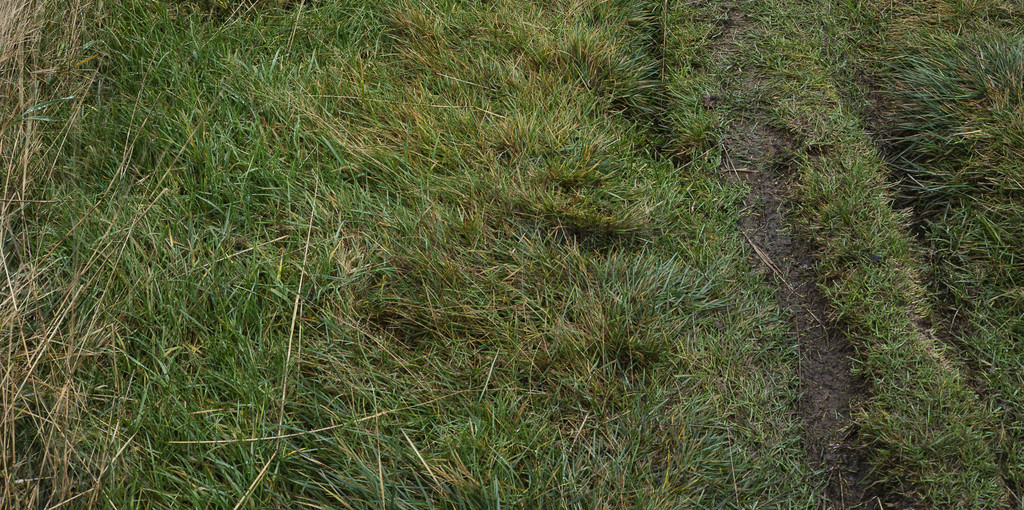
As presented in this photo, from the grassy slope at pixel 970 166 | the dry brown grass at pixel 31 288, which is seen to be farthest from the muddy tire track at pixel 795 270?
the dry brown grass at pixel 31 288

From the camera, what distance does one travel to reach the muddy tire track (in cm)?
Result: 231

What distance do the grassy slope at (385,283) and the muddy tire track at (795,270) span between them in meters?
0.07

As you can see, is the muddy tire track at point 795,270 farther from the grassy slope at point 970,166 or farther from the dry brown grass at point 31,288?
the dry brown grass at point 31,288

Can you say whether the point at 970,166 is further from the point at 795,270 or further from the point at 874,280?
the point at 795,270

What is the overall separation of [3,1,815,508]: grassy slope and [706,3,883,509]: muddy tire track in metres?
0.07

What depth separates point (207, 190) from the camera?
9.04 feet

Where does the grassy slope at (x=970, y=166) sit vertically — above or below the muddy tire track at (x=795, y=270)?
above

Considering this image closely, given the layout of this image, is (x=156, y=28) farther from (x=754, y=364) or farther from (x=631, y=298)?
(x=754, y=364)

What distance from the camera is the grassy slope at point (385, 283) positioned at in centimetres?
211

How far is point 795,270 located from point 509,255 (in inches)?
40.9

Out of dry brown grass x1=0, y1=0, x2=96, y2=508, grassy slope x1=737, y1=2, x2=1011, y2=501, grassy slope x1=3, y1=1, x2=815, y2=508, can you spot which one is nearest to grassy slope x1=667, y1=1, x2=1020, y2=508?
grassy slope x1=737, y1=2, x2=1011, y2=501

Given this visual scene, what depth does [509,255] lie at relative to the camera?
2.65 meters

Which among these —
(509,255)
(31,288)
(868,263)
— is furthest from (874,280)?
(31,288)

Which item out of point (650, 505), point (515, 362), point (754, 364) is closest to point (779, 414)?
point (754, 364)
